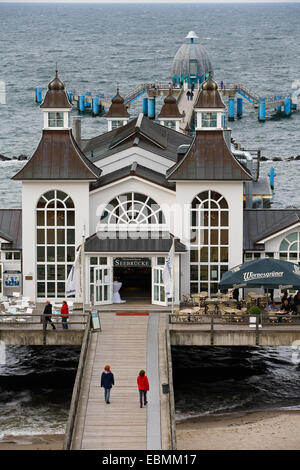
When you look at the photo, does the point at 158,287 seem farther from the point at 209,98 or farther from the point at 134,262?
the point at 209,98

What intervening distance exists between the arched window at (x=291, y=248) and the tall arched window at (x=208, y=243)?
8.42ft

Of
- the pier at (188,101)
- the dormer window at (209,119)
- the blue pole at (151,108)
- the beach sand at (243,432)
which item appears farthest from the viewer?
the pier at (188,101)

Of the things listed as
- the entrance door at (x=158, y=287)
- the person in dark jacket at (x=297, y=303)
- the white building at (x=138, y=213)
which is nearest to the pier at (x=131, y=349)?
the entrance door at (x=158, y=287)

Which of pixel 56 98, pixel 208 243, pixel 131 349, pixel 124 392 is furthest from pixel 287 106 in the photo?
pixel 124 392

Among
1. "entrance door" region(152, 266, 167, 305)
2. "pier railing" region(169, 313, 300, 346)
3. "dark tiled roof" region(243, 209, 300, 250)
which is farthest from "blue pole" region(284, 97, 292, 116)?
"pier railing" region(169, 313, 300, 346)

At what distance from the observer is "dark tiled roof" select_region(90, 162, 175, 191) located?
48584 mm

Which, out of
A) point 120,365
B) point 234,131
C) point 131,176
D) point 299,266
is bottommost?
point 120,365

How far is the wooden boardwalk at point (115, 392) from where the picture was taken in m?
34.5

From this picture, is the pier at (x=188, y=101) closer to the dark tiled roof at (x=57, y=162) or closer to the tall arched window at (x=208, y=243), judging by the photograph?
the dark tiled roof at (x=57, y=162)

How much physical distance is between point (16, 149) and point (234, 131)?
27.2 m
